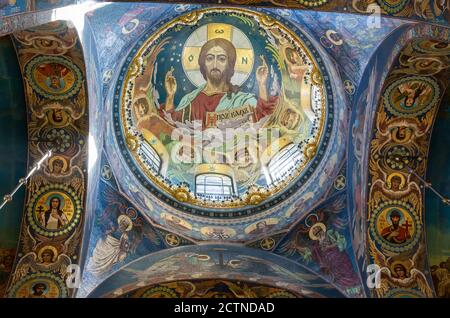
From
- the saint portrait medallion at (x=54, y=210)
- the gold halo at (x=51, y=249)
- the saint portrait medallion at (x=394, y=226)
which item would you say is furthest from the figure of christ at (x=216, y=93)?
the gold halo at (x=51, y=249)

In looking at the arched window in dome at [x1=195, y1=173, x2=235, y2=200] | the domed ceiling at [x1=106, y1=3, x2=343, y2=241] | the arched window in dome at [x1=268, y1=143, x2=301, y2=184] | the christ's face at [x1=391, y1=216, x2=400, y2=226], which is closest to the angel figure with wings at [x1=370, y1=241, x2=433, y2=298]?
the christ's face at [x1=391, y1=216, x2=400, y2=226]

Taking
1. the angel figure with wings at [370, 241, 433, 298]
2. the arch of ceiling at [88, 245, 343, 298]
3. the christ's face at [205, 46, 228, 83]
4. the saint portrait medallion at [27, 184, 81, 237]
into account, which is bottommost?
the angel figure with wings at [370, 241, 433, 298]

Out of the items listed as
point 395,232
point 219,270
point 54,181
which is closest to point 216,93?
point 219,270

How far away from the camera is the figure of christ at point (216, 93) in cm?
1730

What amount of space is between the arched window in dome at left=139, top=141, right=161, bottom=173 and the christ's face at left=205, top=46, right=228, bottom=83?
7.41ft

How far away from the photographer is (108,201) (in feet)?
50.7

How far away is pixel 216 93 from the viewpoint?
1767cm

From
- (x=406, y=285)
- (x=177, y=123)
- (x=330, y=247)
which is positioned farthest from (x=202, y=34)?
(x=406, y=285)

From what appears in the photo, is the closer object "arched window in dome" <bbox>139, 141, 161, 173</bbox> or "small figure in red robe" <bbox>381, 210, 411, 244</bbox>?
"small figure in red robe" <bbox>381, 210, 411, 244</bbox>

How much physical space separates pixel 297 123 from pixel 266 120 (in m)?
0.83

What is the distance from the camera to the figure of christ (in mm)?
17297

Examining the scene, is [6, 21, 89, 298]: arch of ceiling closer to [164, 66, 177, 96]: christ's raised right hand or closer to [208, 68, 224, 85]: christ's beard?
[164, 66, 177, 96]: christ's raised right hand

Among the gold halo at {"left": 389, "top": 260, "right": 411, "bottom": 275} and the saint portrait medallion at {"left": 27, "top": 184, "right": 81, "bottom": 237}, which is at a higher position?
the saint portrait medallion at {"left": 27, "top": 184, "right": 81, "bottom": 237}

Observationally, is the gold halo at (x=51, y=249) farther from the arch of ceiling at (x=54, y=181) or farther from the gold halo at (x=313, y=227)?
the gold halo at (x=313, y=227)
